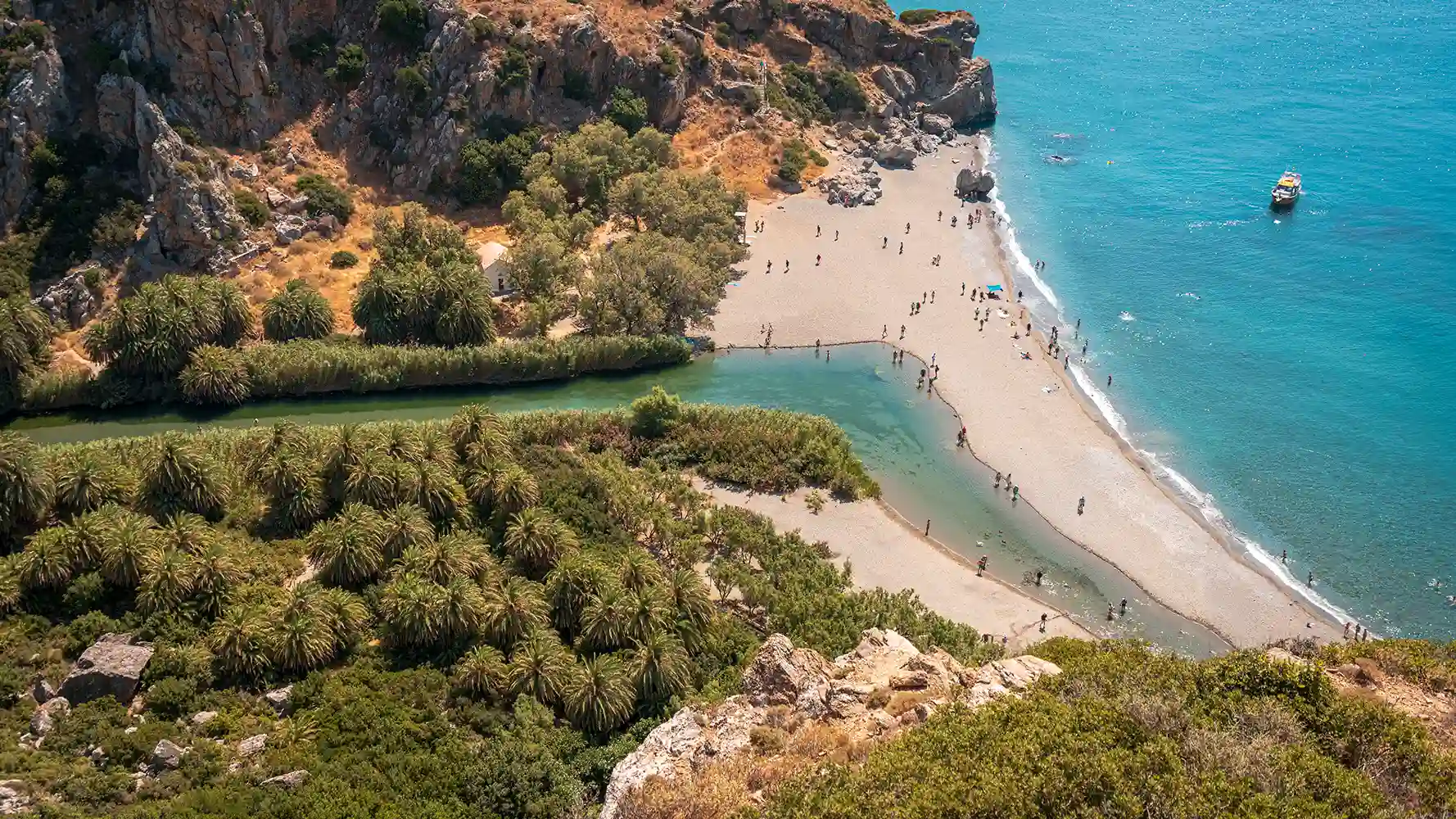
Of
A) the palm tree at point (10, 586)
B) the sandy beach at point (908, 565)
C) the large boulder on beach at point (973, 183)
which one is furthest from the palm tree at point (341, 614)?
the large boulder on beach at point (973, 183)

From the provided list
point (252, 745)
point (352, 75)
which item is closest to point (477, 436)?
point (252, 745)

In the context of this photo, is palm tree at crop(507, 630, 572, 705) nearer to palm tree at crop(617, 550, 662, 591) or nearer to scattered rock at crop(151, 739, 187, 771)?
palm tree at crop(617, 550, 662, 591)

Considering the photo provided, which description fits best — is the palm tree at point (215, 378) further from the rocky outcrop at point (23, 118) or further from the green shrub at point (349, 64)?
the green shrub at point (349, 64)

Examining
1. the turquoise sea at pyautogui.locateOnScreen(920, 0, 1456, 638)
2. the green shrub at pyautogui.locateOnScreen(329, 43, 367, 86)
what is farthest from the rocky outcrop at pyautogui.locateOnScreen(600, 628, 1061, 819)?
the green shrub at pyautogui.locateOnScreen(329, 43, 367, 86)

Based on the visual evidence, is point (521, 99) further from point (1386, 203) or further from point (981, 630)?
point (1386, 203)

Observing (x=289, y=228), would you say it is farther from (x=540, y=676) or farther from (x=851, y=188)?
(x=540, y=676)
